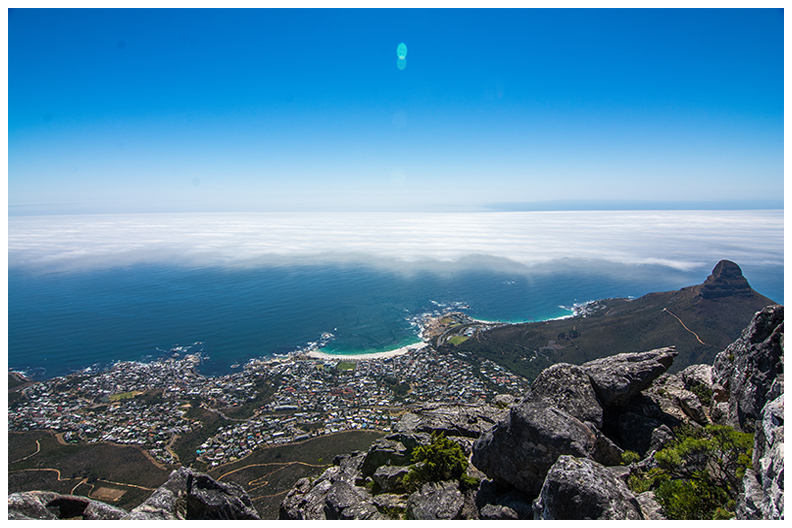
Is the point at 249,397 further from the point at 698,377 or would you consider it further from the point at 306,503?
the point at 698,377

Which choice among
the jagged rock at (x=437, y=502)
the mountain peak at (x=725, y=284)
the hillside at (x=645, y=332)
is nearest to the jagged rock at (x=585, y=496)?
the jagged rock at (x=437, y=502)

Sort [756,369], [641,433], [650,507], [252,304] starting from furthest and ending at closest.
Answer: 1. [252,304]
2. [641,433]
3. [756,369]
4. [650,507]

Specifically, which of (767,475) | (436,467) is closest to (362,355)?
(436,467)

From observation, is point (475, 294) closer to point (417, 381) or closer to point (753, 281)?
point (417, 381)

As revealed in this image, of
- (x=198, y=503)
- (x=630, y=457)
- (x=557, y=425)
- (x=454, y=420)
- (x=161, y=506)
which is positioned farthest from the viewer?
(x=454, y=420)

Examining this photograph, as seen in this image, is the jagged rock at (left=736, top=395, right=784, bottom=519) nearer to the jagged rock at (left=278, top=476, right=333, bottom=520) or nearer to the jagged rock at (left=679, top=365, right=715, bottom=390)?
the jagged rock at (left=679, top=365, right=715, bottom=390)

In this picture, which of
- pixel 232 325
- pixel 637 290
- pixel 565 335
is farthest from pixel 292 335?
pixel 637 290

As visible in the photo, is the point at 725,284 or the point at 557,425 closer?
the point at 557,425
